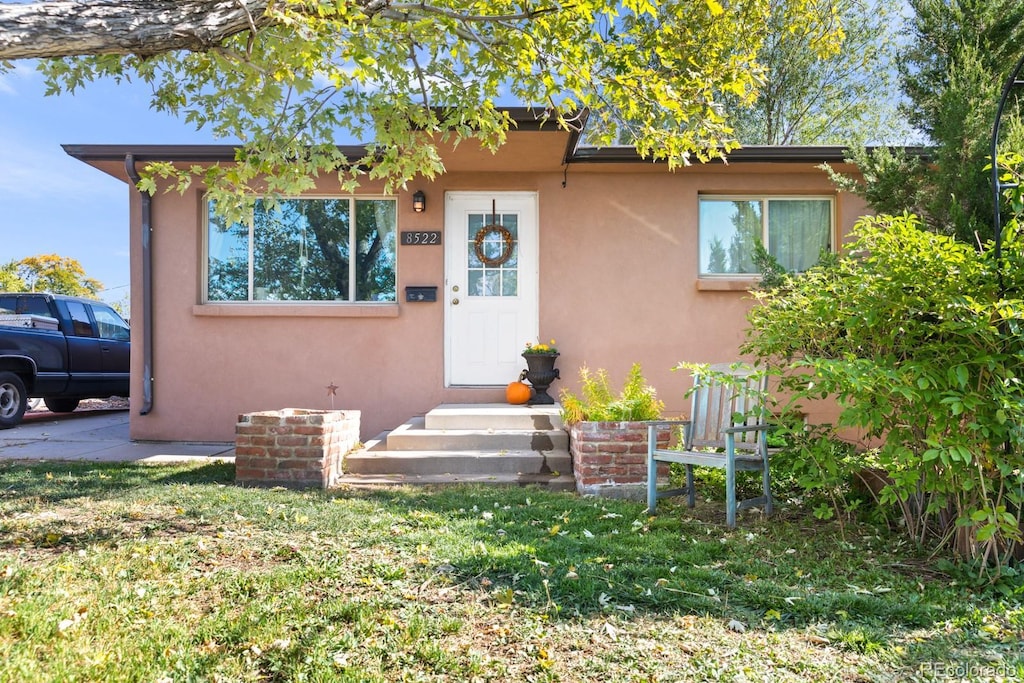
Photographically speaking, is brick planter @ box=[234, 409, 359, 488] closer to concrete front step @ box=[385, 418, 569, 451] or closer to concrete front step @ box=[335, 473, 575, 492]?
concrete front step @ box=[335, 473, 575, 492]

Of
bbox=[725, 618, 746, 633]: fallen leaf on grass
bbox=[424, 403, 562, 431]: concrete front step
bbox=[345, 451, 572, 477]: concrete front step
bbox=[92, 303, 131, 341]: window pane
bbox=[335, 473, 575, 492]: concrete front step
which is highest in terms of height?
bbox=[92, 303, 131, 341]: window pane

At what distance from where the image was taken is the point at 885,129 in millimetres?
14641

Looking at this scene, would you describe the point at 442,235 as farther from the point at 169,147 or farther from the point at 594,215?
the point at 169,147

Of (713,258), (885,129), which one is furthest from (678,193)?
(885,129)

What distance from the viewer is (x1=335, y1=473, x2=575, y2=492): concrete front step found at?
16.4 ft

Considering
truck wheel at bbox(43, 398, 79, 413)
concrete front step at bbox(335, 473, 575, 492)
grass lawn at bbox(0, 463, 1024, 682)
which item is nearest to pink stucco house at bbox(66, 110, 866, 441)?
concrete front step at bbox(335, 473, 575, 492)

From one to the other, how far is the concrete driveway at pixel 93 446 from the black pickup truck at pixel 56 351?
550 millimetres

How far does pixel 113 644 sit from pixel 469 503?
2377 mm

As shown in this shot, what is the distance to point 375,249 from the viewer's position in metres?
7.30

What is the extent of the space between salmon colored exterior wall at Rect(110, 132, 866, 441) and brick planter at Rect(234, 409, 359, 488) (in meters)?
2.12

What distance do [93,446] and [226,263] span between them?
2425 mm

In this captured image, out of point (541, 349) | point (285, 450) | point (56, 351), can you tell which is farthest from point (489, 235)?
point (56, 351)

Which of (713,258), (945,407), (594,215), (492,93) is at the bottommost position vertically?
(945,407)

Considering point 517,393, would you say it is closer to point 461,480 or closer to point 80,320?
point 461,480
